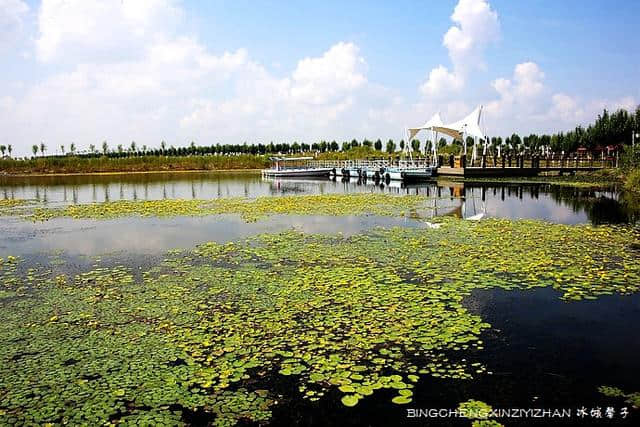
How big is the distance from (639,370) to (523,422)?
1605mm

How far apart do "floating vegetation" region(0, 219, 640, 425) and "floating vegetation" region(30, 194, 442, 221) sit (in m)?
6.67

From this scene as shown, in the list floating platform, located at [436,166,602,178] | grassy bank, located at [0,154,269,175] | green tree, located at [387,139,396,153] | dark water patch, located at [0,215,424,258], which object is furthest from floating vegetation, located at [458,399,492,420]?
green tree, located at [387,139,396,153]

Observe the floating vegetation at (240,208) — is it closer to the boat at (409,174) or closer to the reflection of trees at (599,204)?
the reflection of trees at (599,204)

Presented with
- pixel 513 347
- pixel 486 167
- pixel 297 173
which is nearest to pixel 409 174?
pixel 486 167

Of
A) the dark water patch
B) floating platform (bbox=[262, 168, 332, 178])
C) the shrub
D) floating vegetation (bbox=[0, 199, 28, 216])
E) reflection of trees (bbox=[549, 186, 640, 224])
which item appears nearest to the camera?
the dark water patch

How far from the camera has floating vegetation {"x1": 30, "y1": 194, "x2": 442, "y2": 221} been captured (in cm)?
1659

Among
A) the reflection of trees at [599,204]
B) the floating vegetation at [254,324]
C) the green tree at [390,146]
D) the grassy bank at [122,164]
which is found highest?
the green tree at [390,146]

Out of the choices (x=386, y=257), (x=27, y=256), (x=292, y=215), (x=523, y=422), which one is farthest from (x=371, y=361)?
(x=292, y=215)

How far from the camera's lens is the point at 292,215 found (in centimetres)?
1603

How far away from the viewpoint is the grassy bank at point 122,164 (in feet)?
198

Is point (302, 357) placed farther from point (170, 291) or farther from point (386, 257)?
point (386, 257)

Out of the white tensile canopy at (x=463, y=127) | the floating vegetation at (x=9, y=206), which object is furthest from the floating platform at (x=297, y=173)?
the floating vegetation at (x=9, y=206)

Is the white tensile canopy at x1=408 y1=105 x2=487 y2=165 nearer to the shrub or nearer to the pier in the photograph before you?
the pier

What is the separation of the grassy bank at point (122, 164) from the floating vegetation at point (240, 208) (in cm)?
4455
